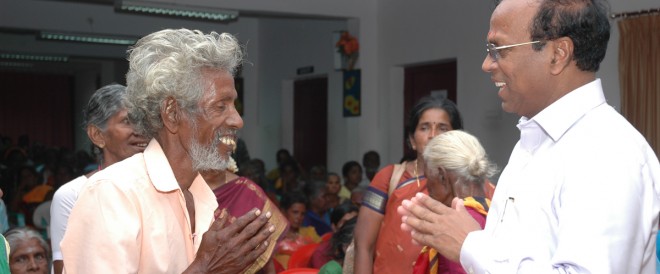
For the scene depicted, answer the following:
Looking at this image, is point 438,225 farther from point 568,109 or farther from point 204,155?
point 204,155

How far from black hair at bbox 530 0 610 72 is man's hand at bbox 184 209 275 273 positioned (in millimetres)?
795

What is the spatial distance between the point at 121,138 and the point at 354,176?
652cm

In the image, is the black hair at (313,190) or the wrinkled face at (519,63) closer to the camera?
the wrinkled face at (519,63)

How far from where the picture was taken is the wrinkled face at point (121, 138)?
3.52 meters

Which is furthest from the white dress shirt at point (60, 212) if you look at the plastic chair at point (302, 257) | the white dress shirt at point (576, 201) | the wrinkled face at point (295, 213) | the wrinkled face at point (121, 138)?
the wrinkled face at point (295, 213)

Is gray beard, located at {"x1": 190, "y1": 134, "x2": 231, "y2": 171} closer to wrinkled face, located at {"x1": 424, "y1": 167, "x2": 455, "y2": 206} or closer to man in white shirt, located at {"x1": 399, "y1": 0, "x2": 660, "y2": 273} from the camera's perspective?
man in white shirt, located at {"x1": 399, "y1": 0, "x2": 660, "y2": 273}

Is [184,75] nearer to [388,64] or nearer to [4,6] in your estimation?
[388,64]

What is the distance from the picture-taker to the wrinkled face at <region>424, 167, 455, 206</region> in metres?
3.51

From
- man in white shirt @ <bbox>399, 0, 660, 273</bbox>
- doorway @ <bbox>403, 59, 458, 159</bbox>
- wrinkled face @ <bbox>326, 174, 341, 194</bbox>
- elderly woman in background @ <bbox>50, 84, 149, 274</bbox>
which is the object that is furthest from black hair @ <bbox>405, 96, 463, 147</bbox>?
doorway @ <bbox>403, 59, 458, 159</bbox>

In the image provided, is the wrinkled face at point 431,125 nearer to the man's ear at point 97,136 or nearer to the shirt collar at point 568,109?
the man's ear at point 97,136

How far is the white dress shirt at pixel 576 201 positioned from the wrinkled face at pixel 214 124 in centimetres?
75

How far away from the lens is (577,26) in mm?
1946

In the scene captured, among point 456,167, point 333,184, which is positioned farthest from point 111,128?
point 333,184

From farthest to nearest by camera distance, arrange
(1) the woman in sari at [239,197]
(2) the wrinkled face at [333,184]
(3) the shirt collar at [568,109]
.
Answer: (2) the wrinkled face at [333,184] < (1) the woman in sari at [239,197] < (3) the shirt collar at [568,109]
